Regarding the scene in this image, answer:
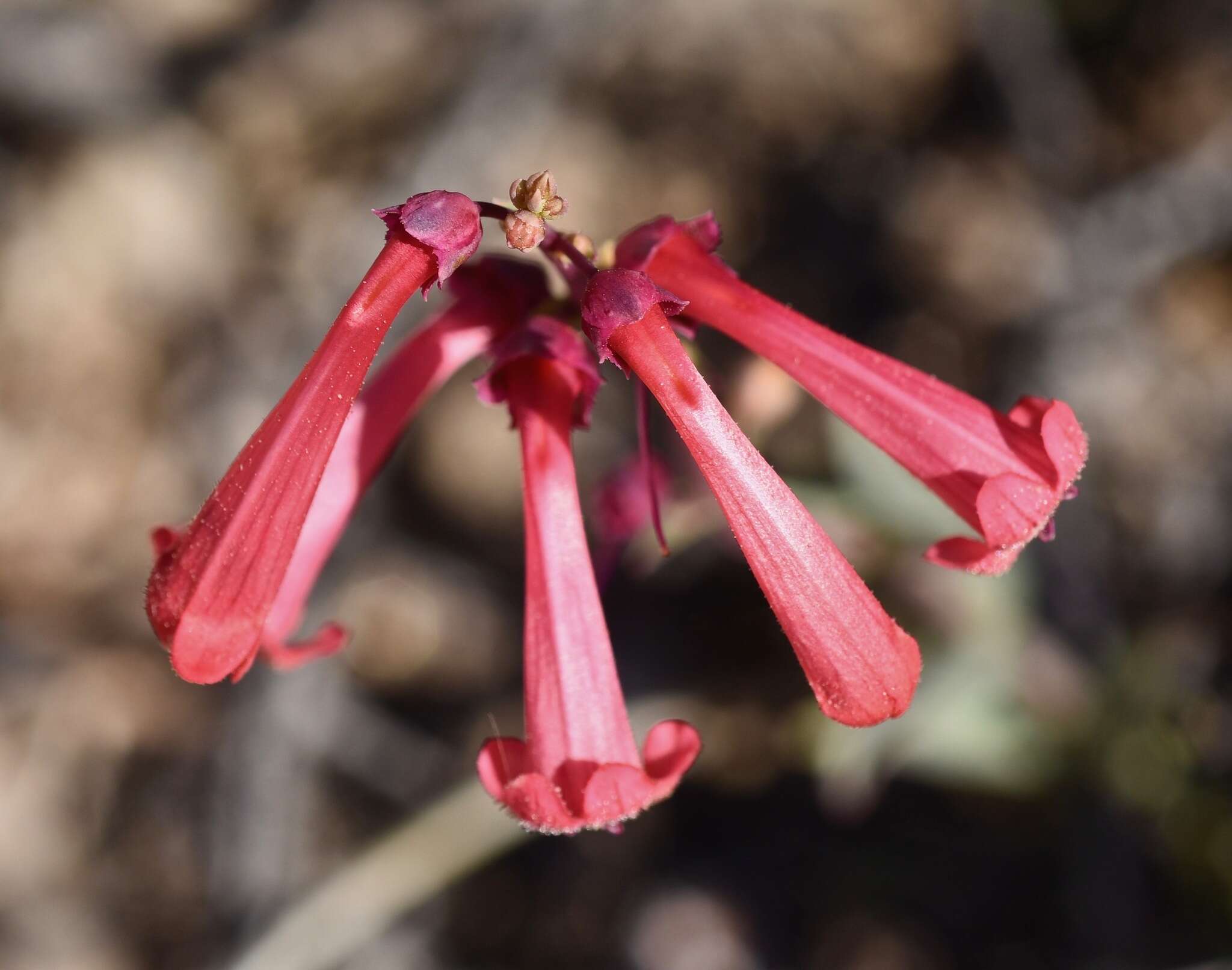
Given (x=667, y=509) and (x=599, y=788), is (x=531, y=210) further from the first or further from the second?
(x=667, y=509)

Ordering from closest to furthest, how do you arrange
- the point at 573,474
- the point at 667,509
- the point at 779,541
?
the point at 779,541 → the point at 573,474 → the point at 667,509

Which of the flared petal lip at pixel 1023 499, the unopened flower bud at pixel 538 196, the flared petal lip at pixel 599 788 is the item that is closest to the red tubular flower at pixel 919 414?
the flared petal lip at pixel 1023 499

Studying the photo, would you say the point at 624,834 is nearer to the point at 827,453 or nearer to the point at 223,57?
the point at 827,453

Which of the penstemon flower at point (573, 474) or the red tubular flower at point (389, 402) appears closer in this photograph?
the penstemon flower at point (573, 474)

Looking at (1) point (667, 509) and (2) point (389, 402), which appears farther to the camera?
(1) point (667, 509)

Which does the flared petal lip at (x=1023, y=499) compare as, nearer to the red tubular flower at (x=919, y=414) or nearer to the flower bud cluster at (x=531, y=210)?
the red tubular flower at (x=919, y=414)

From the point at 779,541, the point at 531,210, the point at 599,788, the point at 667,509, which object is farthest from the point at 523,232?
the point at 667,509

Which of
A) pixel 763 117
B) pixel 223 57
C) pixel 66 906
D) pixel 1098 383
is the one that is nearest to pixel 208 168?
pixel 223 57
